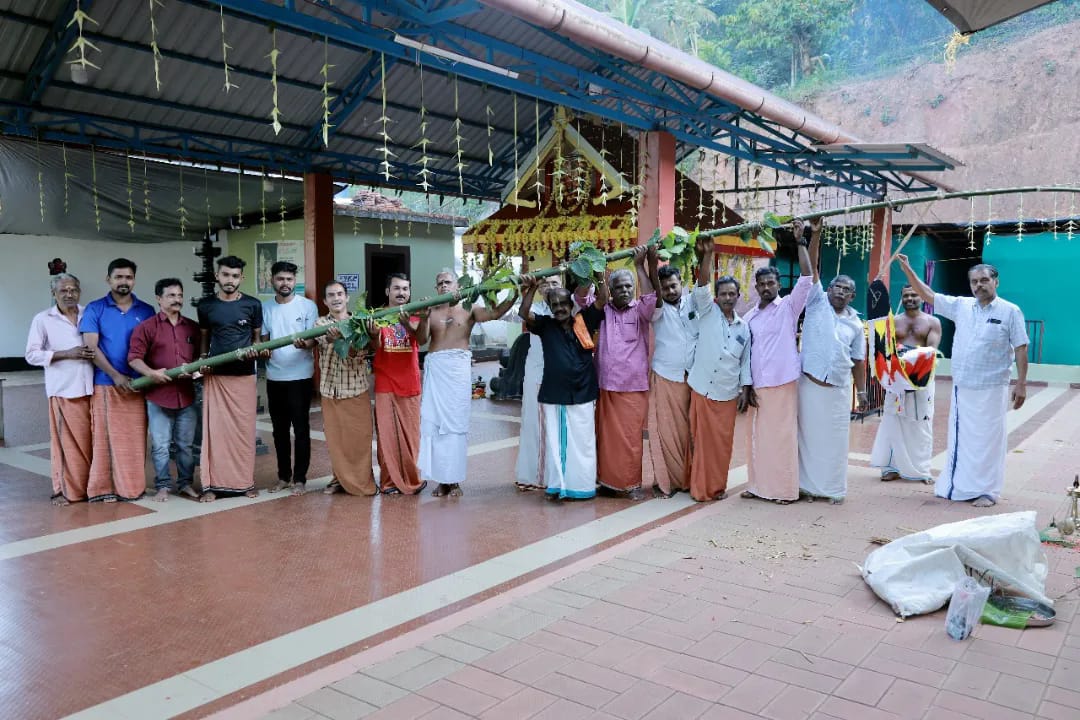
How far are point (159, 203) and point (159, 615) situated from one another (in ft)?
31.6

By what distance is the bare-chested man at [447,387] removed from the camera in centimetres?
568

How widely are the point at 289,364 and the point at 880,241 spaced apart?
1375 centimetres

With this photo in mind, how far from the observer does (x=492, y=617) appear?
11.8 feet

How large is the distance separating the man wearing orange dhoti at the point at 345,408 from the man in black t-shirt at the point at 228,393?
1.61 ft

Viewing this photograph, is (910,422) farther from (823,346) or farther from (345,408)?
(345,408)

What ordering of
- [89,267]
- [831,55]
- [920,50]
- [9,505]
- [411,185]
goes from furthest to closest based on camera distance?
[831,55]
[920,50]
[89,267]
[411,185]
[9,505]

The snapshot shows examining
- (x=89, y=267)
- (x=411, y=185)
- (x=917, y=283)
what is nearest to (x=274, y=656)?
(x=917, y=283)

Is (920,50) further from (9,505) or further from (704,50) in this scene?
(9,505)

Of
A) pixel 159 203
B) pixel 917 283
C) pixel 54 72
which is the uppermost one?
pixel 54 72

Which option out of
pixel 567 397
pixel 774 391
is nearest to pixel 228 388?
pixel 567 397

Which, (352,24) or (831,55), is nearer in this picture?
(352,24)

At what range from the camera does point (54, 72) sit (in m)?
7.84

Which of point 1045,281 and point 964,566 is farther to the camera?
point 1045,281

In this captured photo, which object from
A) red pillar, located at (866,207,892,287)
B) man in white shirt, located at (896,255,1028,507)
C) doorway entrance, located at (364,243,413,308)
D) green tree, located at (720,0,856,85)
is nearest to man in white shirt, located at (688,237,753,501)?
man in white shirt, located at (896,255,1028,507)
